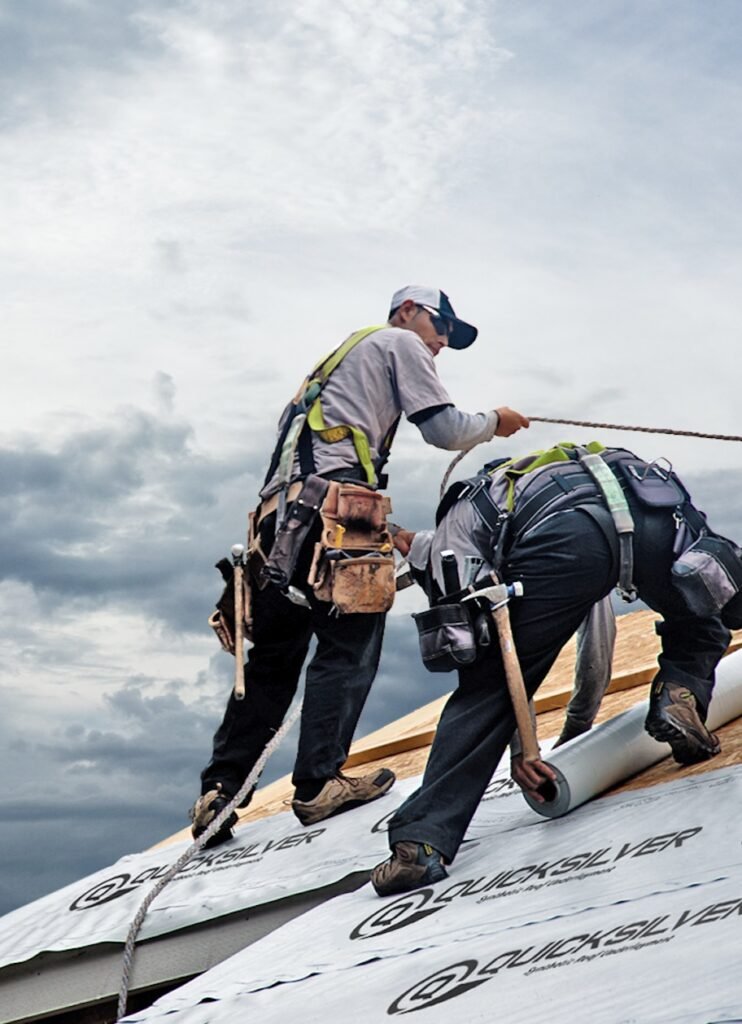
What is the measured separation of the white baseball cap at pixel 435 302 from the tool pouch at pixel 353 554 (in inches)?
27.5

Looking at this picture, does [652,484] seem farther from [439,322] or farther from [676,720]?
[439,322]

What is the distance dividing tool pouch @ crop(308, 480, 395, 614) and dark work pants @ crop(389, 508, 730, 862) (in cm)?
71

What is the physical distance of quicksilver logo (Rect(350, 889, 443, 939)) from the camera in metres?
2.90

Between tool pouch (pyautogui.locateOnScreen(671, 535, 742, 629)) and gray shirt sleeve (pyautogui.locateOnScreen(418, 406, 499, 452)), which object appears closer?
tool pouch (pyautogui.locateOnScreen(671, 535, 742, 629))

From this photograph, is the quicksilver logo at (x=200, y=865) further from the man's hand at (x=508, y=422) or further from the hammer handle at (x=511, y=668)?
the man's hand at (x=508, y=422)

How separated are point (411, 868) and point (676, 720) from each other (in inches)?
30.0

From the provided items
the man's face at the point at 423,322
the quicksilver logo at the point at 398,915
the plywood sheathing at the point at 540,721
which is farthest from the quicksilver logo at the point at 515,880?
the man's face at the point at 423,322

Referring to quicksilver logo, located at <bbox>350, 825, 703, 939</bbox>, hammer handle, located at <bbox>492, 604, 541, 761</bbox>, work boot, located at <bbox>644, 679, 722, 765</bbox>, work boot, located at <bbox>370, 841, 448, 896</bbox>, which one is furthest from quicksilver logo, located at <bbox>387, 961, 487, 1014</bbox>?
work boot, located at <bbox>644, 679, 722, 765</bbox>

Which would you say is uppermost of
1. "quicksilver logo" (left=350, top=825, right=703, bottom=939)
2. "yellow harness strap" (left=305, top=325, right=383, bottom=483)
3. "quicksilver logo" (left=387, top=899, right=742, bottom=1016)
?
"yellow harness strap" (left=305, top=325, right=383, bottom=483)

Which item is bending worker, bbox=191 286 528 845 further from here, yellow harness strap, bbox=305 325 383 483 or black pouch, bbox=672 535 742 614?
black pouch, bbox=672 535 742 614

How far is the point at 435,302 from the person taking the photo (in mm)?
4262

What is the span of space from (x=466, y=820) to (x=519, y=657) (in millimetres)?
397

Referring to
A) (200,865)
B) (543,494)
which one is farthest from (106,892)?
(543,494)

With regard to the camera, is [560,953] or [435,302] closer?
[560,953]
